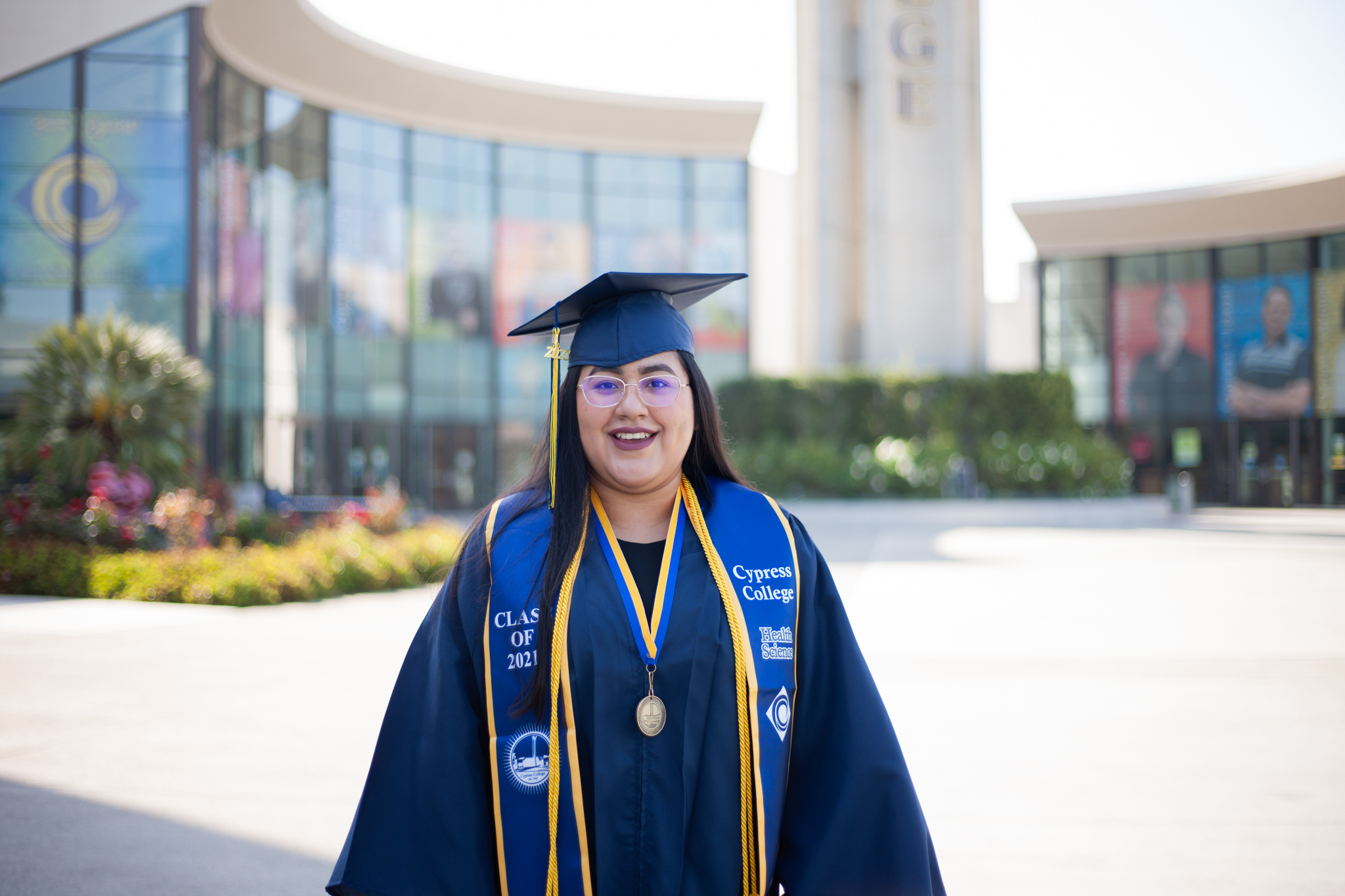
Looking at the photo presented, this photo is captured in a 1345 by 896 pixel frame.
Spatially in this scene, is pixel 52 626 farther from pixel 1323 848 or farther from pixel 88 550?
pixel 1323 848

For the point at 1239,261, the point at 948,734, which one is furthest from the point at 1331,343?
the point at 948,734

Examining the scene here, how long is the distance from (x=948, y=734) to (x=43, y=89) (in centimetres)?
2216

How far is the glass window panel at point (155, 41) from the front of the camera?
20234 millimetres

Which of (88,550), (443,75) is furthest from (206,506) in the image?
(443,75)

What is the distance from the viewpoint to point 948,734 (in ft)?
17.5

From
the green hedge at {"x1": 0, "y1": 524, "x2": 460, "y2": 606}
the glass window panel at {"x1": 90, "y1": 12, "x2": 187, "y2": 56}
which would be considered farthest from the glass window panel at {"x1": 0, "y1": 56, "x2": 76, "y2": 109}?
the green hedge at {"x1": 0, "y1": 524, "x2": 460, "y2": 606}

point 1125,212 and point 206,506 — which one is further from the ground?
point 1125,212

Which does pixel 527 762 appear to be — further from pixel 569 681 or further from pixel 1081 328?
pixel 1081 328

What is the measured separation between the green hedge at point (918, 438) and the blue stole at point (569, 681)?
19719 millimetres

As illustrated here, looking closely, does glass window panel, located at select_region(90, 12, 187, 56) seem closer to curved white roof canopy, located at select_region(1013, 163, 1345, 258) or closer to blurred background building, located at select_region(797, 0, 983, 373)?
blurred background building, located at select_region(797, 0, 983, 373)

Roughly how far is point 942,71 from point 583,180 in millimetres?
11175

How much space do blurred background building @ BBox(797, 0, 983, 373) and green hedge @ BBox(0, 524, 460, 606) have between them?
54.5ft

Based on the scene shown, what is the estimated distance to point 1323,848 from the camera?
3.80m

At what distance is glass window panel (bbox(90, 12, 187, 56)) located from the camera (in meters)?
20.2
